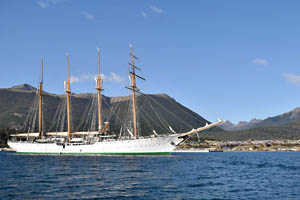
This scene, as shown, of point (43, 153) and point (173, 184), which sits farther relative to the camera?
point (43, 153)

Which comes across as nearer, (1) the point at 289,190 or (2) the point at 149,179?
(1) the point at 289,190

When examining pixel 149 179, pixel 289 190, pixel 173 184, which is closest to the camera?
pixel 289 190

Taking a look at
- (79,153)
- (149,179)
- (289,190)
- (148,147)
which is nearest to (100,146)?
(79,153)

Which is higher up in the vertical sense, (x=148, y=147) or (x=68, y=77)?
(x=68, y=77)

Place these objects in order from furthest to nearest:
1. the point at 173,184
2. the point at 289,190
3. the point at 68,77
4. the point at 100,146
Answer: the point at 68,77 → the point at 100,146 → the point at 173,184 → the point at 289,190

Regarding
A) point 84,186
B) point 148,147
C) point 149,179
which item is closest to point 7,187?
point 84,186

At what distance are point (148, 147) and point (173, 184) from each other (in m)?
46.4

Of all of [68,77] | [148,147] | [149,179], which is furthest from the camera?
[68,77]

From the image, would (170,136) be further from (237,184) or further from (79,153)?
(237,184)

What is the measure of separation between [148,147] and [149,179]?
142ft

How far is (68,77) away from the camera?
101875 millimetres

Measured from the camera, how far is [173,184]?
28375 millimetres

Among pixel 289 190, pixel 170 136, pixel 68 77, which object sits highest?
pixel 68 77

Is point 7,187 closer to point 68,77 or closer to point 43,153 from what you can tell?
point 43,153
